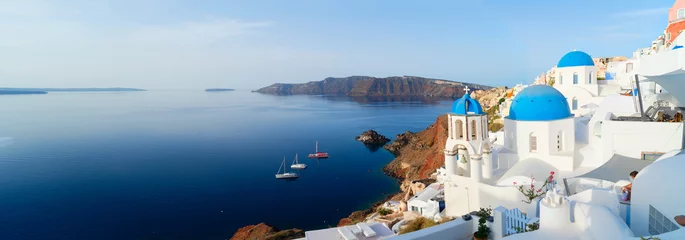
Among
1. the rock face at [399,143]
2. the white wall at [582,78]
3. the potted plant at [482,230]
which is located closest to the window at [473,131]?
the potted plant at [482,230]

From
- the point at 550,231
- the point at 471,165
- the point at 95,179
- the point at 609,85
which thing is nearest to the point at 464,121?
the point at 471,165

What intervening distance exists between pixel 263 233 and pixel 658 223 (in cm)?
1953

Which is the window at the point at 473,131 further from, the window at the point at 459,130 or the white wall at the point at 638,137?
the white wall at the point at 638,137

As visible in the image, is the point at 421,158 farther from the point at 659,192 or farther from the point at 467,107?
the point at 659,192

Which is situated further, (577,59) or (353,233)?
(577,59)

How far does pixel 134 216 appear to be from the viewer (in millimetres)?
27828

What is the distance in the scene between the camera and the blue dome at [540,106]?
1306 cm

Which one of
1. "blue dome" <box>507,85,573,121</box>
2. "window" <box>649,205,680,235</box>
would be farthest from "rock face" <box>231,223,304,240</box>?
"window" <box>649,205,680,235</box>

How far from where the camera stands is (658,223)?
506cm

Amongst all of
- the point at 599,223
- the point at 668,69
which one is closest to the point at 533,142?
the point at 668,69

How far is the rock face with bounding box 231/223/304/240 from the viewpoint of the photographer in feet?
65.1

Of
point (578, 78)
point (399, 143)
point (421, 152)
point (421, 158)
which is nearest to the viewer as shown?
point (578, 78)

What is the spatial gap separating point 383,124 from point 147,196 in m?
50.9

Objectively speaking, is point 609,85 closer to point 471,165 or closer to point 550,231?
point 471,165
